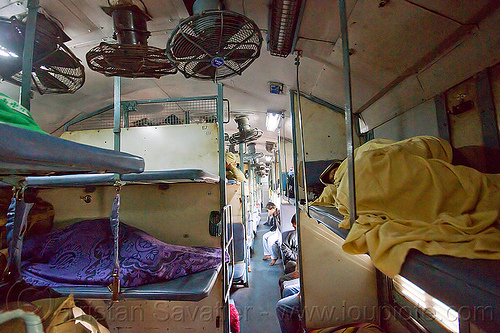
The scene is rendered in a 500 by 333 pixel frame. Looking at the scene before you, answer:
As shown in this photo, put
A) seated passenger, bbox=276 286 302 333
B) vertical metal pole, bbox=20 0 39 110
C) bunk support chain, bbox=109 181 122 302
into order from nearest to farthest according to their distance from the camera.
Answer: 1. vertical metal pole, bbox=20 0 39 110
2. bunk support chain, bbox=109 181 122 302
3. seated passenger, bbox=276 286 302 333

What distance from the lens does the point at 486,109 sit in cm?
94

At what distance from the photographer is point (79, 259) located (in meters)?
1.63

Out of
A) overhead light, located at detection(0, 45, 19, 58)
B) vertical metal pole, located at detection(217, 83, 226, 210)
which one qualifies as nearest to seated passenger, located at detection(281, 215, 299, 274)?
vertical metal pole, located at detection(217, 83, 226, 210)

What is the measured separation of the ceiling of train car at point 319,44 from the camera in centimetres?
107

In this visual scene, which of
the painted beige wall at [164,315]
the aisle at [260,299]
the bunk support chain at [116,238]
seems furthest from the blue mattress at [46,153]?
the aisle at [260,299]

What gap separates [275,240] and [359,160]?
4658mm

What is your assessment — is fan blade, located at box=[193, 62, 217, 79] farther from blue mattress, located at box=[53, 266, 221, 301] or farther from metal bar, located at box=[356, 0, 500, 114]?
blue mattress, located at box=[53, 266, 221, 301]

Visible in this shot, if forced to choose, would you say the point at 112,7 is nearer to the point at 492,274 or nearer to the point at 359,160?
the point at 359,160

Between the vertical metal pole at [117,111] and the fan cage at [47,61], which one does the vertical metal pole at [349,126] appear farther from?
the vertical metal pole at [117,111]

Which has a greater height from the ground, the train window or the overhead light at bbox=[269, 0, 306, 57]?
the overhead light at bbox=[269, 0, 306, 57]

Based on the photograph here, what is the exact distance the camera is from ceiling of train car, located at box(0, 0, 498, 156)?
1.07m

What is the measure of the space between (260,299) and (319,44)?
3.58m

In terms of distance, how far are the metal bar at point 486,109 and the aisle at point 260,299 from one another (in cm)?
292

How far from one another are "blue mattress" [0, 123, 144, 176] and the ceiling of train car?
4.87 feet
